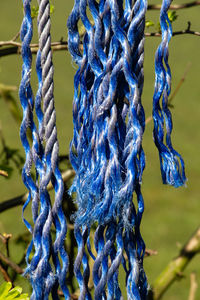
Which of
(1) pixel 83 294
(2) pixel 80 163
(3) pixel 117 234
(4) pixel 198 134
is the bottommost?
(4) pixel 198 134

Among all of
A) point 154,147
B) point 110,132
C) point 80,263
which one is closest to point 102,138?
point 110,132

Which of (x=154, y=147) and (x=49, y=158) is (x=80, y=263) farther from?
(x=154, y=147)

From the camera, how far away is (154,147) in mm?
5211

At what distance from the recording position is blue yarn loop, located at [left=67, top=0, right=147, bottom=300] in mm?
942

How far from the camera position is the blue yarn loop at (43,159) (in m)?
0.97

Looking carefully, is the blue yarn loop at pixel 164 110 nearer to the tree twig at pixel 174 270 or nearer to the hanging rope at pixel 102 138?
the hanging rope at pixel 102 138

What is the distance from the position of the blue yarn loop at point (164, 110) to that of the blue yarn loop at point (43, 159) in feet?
0.67

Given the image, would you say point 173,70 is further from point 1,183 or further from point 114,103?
point 114,103

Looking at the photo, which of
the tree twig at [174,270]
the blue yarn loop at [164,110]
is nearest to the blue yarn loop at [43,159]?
the blue yarn loop at [164,110]

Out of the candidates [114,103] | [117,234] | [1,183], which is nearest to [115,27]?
[114,103]

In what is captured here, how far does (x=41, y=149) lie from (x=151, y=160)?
160 inches

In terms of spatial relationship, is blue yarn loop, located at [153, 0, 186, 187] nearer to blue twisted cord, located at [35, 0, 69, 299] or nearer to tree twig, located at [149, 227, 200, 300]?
blue twisted cord, located at [35, 0, 69, 299]

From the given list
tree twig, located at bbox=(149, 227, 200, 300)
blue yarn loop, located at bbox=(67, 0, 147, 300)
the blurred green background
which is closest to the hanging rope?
blue yarn loop, located at bbox=(67, 0, 147, 300)

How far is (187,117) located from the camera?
5812 millimetres
